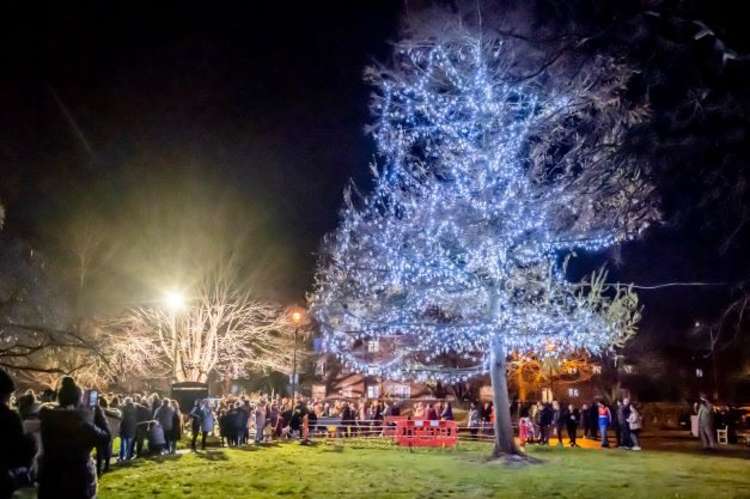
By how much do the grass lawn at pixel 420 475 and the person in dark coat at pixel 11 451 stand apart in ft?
26.5

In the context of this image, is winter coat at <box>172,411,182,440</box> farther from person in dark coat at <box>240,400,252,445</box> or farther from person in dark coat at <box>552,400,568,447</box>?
person in dark coat at <box>552,400,568,447</box>

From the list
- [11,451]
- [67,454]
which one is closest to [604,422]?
[67,454]

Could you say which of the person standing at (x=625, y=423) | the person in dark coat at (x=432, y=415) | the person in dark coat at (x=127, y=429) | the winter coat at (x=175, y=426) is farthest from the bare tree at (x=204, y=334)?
the person standing at (x=625, y=423)

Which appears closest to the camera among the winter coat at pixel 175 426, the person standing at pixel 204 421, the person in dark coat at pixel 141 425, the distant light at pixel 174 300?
the person in dark coat at pixel 141 425

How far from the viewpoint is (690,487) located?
1446cm

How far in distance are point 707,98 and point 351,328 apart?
1260 cm

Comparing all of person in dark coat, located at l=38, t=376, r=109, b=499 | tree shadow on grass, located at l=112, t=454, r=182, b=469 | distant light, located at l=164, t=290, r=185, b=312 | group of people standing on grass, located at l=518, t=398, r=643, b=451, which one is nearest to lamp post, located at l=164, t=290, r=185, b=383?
distant light, located at l=164, t=290, r=185, b=312

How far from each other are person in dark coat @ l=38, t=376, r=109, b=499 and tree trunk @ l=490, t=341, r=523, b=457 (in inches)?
605

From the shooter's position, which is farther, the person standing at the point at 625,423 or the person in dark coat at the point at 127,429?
the person standing at the point at 625,423

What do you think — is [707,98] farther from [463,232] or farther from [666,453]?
[666,453]

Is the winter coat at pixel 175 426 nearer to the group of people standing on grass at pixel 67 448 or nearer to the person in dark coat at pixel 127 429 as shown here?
the person in dark coat at pixel 127 429

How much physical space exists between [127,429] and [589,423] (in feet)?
60.6

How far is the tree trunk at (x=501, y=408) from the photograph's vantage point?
20.2 metres

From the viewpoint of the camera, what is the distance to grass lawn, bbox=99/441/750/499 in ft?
45.2
